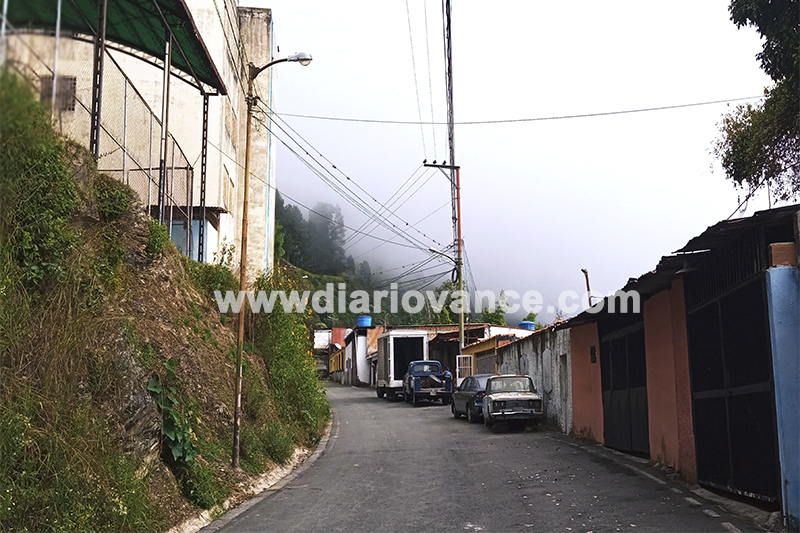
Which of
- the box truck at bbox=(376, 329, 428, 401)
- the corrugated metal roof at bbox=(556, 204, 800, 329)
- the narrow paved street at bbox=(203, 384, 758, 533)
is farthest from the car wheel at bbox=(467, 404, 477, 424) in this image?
the box truck at bbox=(376, 329, 428, 401)

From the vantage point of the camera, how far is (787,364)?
25.3 feet

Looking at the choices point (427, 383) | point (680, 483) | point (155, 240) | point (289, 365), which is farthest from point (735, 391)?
point (427, 383)

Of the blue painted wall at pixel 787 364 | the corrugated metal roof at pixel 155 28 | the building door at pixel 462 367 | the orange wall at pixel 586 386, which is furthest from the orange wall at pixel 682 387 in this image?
the building door at pixel 462 367

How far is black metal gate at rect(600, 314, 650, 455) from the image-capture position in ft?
47.4

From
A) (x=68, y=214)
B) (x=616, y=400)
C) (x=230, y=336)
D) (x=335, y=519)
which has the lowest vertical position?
(x=335, y=519)

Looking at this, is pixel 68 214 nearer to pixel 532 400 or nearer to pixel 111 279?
pixel 111 279

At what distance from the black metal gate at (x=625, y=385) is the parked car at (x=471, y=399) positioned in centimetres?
627

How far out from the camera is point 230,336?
16.5 m

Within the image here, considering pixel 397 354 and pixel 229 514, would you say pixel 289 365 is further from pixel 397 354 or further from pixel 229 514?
pixel 397 354

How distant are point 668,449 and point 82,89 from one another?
13.0 meters

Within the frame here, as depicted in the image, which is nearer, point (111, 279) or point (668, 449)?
point (111, 279)

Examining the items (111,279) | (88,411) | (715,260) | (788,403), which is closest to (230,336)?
(111,279)

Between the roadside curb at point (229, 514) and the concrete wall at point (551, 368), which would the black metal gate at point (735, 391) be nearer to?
the roadside curb at point (229, 514)

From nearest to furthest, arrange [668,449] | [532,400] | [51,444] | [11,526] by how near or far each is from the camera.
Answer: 1. [11,526]
2. [51,444]
3. [668,449]
4. [532,400]
